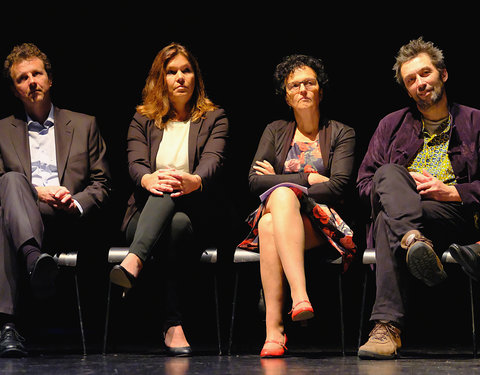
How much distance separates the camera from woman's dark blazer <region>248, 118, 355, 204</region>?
3355 mm

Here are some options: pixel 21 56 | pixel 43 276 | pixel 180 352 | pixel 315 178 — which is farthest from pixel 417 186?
pixel 21 56

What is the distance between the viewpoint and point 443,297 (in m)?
3.94

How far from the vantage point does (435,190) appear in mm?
2994

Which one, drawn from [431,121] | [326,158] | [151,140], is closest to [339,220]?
[326,158]

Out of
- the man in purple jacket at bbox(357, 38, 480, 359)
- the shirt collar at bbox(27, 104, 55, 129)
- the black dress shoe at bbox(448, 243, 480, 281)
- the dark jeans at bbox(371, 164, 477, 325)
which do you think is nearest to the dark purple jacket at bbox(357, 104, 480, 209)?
the man in purple jacket at bbox(357, 38, 480, 359)

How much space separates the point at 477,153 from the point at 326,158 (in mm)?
710

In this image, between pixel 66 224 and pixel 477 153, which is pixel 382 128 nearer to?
pixel 477 153

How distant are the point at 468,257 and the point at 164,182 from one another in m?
1.32

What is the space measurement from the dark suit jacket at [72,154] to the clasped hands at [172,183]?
0.37 m

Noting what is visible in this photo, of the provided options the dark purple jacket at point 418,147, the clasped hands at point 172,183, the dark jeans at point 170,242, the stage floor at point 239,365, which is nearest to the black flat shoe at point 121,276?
the dark jeans at point 170,242

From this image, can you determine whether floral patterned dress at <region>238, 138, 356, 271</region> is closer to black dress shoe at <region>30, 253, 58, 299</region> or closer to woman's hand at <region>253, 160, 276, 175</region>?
woman's hand at <region>253, 160, 276, 175</region>

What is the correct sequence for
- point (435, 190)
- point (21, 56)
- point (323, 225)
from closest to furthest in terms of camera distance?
1. point (435, 190)
2. point (323, 225)
3. point (21, 56)

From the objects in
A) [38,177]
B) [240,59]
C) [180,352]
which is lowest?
[180,352]

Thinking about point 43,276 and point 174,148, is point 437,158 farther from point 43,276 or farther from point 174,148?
point 43,276
